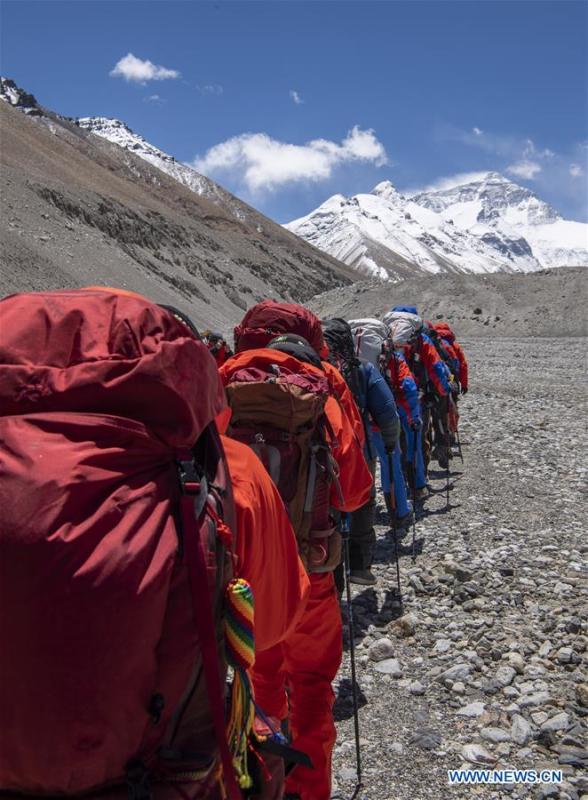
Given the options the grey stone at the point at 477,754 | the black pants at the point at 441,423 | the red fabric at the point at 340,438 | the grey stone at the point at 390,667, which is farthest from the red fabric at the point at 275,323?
the black pants at the point at 441,423

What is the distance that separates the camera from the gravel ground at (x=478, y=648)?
14.6 feet

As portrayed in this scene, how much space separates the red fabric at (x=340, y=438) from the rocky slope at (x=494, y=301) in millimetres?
44080

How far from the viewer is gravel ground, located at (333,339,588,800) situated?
445 cm

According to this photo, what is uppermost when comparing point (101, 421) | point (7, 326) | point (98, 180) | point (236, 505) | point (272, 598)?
point (98, 180)

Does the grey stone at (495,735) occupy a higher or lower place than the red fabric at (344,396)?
lower

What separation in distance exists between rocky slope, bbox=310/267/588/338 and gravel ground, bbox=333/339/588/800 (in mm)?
38160

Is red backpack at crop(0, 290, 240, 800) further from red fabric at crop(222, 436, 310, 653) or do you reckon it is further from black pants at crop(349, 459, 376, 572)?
black pants at crop(349, 459, 376, 572)

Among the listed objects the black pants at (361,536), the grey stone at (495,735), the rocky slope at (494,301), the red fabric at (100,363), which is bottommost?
the grey stone at (495,735)

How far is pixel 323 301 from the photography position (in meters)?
61.8

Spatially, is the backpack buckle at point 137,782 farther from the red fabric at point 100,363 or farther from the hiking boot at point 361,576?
the hiking boot at point 361,576

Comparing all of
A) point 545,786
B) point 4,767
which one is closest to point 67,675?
point 4,767

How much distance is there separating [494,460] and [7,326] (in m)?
12.0

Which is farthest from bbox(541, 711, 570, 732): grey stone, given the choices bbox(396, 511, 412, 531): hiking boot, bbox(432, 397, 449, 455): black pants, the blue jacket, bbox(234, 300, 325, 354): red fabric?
bbox(432, 397, 449, 455): black pants

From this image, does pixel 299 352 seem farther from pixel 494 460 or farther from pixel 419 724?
pixel 494 460
